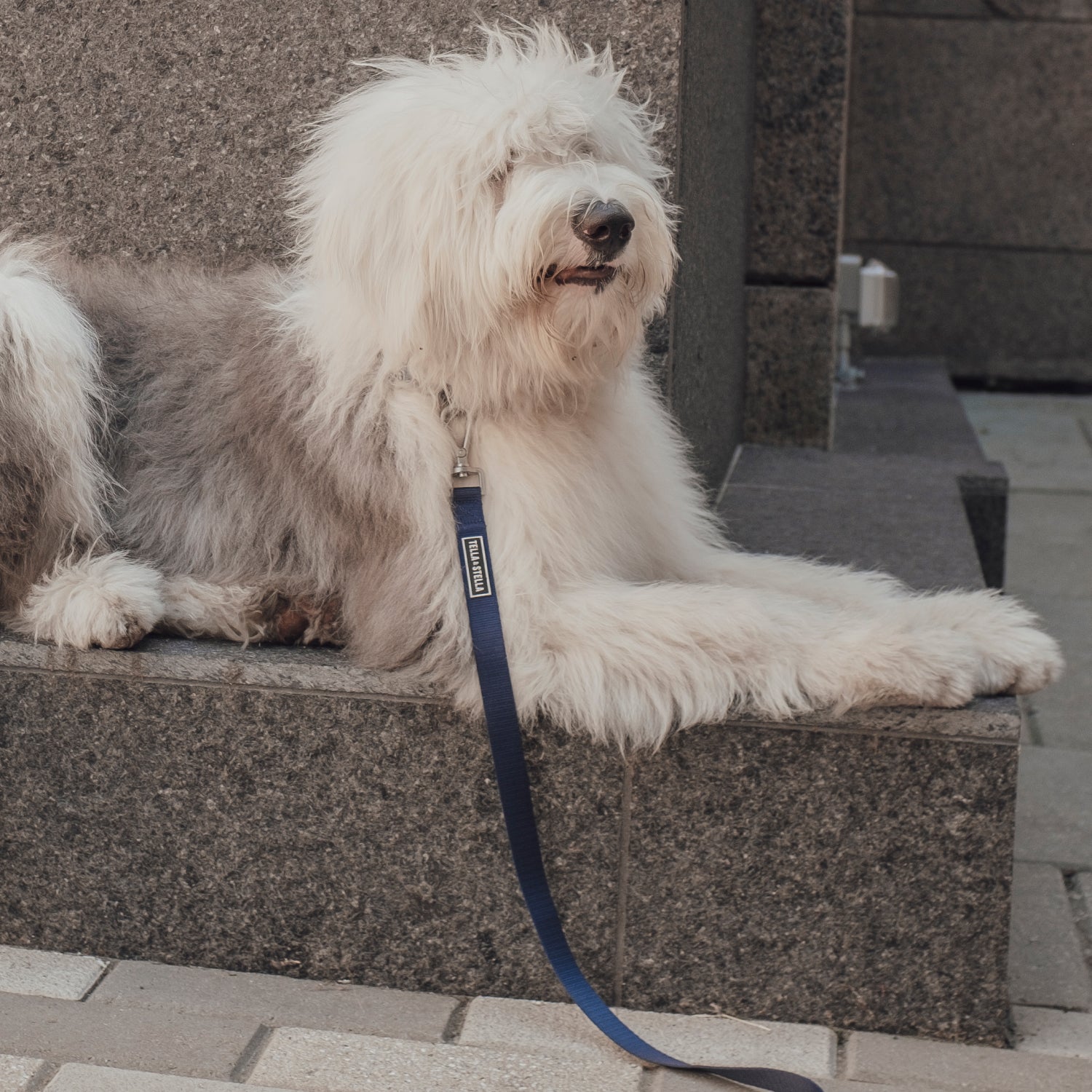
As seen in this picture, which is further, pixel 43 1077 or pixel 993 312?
pixel 993 312

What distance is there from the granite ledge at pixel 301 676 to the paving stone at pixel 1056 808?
1.15 meters

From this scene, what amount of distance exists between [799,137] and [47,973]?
13.1 ft

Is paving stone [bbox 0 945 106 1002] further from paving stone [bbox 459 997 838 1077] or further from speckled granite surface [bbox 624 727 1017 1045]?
speckled granite surface [bbox 624 727 1017 1045]

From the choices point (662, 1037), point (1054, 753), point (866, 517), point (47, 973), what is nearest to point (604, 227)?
point (662, 1037)

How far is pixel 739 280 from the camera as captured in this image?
210 inches

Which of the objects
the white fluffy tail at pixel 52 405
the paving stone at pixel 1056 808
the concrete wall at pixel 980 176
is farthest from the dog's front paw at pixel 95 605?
the concrete wall at pixel 980 176

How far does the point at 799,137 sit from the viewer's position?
5.46 metres

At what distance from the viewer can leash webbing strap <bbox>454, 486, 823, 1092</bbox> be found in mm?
2682

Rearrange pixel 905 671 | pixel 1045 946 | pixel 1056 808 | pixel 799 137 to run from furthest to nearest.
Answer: pixel 799 137
pixel 1056 808
pixel 1045 946
pixel 905 671

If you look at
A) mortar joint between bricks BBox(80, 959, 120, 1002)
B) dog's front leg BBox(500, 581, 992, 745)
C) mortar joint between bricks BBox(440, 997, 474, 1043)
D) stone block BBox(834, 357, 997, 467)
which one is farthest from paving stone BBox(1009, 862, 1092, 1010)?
stone block BBox(834, 357, 997, 467)

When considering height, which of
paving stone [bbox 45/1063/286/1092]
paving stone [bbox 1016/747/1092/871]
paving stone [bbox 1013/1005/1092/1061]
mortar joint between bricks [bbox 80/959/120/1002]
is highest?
paving stone [bbox 45/1063/286/1092]

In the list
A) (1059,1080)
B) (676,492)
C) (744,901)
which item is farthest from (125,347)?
(1059,1080)

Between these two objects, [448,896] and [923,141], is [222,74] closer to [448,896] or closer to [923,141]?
[448,896]

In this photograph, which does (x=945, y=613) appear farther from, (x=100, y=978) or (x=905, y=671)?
(x=100, y=978)
